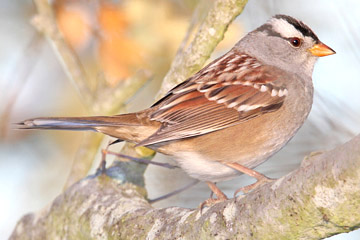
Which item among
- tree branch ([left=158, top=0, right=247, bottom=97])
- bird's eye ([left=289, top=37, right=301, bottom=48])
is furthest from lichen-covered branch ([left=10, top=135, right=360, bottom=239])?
bird's eye ([left=289, top=37, right=301, bottom=48])

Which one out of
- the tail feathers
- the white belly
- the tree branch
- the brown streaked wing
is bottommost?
the white belly

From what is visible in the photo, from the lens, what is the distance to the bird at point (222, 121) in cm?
268

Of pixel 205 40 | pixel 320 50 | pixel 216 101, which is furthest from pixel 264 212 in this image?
pixel 320 50

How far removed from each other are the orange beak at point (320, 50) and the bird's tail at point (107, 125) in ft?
3.63

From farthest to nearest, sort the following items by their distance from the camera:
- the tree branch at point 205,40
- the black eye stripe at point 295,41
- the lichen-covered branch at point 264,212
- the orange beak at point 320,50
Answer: the black eye stripe at point 295,41, the orange beak at point 320,50, the tree branch at point 205,40, the lichen-covered branch at point 264,212

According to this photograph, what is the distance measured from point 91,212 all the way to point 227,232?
1046 mm

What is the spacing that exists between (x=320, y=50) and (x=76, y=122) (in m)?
1.49

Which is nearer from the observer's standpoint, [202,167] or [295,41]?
[202,167]

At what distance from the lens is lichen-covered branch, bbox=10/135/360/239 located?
1.46m

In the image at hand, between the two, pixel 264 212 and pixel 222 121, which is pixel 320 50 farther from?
pixel 264 212

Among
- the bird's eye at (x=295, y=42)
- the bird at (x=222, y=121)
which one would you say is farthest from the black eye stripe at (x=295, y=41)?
the bird at (x=222, y=121)

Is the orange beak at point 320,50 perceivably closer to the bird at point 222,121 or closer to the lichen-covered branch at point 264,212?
the bird at point 222,121

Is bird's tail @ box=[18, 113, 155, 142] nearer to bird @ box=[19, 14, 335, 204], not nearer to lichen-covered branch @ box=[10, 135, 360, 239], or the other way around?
bird @ box=[19, 14, 335, 204]

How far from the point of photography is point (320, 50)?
3.16 meters
